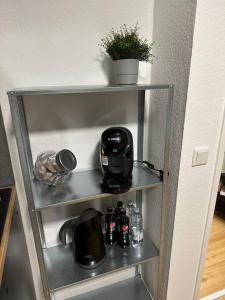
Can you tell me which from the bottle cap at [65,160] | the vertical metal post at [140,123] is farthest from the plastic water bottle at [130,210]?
the bottle cap at [65,160]

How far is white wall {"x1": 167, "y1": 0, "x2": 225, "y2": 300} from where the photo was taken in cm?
80

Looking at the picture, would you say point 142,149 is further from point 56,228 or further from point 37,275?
point 37,275

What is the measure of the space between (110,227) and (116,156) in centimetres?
45

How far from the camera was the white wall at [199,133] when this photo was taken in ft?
2.63

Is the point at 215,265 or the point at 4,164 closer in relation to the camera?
the point at 4,164

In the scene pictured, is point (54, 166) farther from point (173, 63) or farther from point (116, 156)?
point (173, 63)

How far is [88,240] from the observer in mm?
1034

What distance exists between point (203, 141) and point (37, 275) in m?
1.15

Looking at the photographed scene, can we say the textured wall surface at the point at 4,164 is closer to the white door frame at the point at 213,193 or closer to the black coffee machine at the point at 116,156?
the black coffee machine at the point at 116,156

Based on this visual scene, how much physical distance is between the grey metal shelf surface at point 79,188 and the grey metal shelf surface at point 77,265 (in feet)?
1.42

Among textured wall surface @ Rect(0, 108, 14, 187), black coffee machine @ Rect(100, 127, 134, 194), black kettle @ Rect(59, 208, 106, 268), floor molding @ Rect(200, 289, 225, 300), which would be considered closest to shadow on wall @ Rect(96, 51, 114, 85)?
black coffee machine @ Rect(100, 127, 134, 194)

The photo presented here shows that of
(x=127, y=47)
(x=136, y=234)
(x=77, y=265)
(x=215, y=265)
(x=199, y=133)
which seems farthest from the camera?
(x=215, y=265)

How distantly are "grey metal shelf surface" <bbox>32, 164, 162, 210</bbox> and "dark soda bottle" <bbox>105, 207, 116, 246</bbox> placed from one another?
0.78ft

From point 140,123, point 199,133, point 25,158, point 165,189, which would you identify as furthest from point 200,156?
point 25,158
